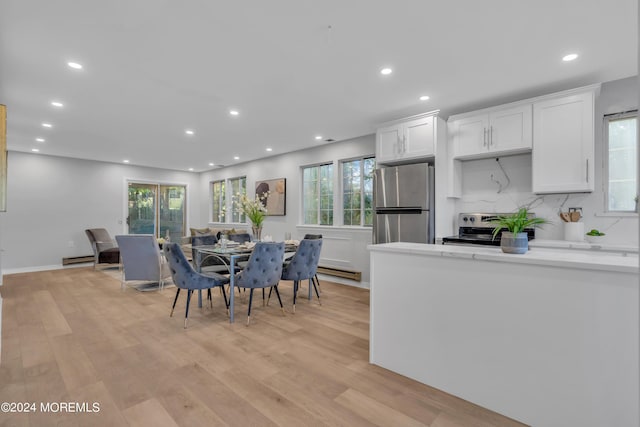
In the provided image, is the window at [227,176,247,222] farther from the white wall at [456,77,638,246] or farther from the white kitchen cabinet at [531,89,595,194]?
the white kitchen cabinet at [531,89,595,194]

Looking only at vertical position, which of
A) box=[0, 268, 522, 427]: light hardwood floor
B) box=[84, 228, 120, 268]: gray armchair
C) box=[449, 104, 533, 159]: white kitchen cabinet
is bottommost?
box=[0, 268, 522, 427]: light hardwood floor

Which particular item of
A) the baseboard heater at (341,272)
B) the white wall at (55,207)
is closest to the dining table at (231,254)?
the baseboard heater at (341,272)

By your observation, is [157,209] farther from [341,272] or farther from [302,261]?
[302,261]

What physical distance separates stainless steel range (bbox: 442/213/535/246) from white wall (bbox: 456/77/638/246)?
0.09 m

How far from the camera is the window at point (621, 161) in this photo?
2.89 m

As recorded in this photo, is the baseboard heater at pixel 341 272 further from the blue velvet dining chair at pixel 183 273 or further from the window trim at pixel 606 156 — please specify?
the window trim at pixel 606 156

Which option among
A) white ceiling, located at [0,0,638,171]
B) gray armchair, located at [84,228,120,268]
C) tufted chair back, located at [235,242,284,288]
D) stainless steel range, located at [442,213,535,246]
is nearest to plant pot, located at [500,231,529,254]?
white ceiling, located at [0,0,638,171]

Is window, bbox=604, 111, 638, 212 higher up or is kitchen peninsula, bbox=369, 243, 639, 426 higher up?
window, bbox=604, 111, 638, 212

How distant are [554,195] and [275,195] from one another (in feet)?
16.2

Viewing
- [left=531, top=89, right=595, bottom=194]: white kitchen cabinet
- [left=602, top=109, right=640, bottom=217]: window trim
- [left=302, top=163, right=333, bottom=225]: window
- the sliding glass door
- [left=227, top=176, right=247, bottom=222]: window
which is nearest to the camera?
[left=531, top=89, right=595, bottom=194]: white kitchen cabinet

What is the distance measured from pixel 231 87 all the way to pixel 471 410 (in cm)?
344

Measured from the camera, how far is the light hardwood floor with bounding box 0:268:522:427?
1.75 metres

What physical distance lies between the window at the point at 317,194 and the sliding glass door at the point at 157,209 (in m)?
4.49

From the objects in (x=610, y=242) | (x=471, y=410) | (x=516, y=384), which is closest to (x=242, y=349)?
(x=471, y=410)
